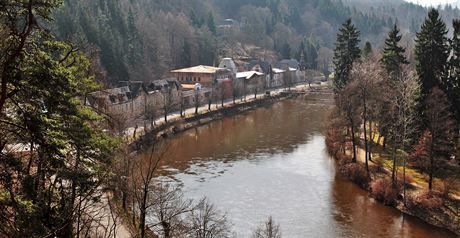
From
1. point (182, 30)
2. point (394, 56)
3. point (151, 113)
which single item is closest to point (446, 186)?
point (394, 56)

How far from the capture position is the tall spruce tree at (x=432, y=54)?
29266 mm

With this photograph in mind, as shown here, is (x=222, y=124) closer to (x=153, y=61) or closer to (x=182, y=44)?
(x=153, y=61)

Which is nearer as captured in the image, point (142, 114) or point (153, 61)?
point (142, 114)

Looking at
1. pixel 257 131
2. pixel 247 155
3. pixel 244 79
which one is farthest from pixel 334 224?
pixel 244 79

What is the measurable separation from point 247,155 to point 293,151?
3.68m

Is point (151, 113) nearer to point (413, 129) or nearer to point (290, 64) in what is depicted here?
point (413, 129)

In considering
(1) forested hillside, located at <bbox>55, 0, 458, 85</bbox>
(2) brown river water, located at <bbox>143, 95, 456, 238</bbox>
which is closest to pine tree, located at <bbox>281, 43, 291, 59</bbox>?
(1) forested hillside, located at <bbox>55, 0, 458, 85</bbox>

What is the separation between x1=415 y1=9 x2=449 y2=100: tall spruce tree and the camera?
29266 millimetres

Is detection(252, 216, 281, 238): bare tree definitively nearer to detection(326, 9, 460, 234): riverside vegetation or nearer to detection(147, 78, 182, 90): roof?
detection(326, 9, 460, 234): riverside vegetation

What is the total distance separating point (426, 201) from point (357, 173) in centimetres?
581

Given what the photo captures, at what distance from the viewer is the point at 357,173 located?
28594 mm

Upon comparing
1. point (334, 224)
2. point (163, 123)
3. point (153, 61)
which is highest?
point (153, 61)

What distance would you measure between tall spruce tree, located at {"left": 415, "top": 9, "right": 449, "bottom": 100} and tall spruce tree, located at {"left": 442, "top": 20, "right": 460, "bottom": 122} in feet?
1.48

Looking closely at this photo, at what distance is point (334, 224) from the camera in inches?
891
